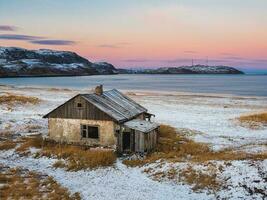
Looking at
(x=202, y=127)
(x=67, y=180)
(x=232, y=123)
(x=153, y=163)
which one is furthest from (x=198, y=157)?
(x=232, y=123)

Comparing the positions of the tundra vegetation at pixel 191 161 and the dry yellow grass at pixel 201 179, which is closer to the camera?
the dry yellow grass at pixel 201 179

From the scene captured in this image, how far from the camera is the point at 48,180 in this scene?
20922mm

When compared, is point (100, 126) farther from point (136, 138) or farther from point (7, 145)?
point (7, 145)

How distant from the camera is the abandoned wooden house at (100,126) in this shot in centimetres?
2650

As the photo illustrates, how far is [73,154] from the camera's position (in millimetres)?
25250

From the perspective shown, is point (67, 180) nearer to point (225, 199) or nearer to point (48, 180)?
point (48, 180)

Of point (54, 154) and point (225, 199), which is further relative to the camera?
point (54, 154)

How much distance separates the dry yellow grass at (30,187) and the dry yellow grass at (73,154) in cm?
246

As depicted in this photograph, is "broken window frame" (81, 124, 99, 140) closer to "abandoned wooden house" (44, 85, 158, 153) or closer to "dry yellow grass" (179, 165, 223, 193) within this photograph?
"abandoned wooden house" (44, 85, 158, 153)

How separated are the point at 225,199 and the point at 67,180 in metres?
8.96

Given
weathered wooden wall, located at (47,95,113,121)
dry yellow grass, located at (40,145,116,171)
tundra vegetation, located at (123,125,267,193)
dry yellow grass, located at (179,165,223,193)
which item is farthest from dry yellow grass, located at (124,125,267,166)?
weathered wooden wall, located at (47,95,113,121)

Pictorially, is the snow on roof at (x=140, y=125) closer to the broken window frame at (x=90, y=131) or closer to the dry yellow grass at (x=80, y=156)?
the broken window frame at (x=90, y=131)

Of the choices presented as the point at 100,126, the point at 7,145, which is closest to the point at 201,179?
the point at 100,126

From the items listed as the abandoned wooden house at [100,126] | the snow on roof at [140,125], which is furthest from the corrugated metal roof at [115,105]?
the snow on roof at [140,125]
